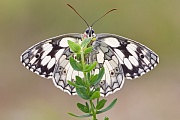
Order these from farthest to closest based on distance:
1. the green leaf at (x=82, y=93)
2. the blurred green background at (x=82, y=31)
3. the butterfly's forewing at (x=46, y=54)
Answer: the blurred green background at (x=82, y=31) < the butterfly's forewing at (x=46, y=54) < the green leaf at (x=82, y=93)

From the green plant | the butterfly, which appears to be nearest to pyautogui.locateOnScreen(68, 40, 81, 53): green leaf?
the green plant

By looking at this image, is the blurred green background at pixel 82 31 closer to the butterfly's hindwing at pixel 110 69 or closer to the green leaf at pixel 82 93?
the butterfly's hindwing at pixel 110 69

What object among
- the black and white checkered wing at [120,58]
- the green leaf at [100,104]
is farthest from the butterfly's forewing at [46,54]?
the green leaf at [100,104]

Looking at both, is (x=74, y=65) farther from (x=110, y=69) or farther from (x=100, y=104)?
(x=110, y=69)

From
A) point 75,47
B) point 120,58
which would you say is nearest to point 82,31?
point 120,58

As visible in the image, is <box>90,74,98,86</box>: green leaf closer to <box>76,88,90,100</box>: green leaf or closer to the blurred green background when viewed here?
<box>76,88,90,100</box>: green leaf
